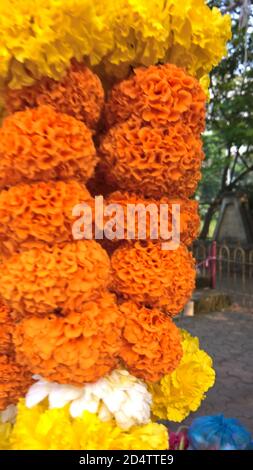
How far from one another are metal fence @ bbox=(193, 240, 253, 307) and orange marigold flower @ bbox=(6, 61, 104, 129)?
260 inches

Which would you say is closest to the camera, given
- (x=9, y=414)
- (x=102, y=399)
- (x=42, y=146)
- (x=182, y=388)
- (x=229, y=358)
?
(x=42, y=146)

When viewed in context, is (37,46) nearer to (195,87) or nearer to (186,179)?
(195,87)

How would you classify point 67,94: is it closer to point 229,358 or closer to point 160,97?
point 160,97

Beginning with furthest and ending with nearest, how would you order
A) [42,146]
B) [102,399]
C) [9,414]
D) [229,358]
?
[229,358] < [9,414] < [102,399] < [42,146]

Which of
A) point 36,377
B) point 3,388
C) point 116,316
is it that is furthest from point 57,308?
point 3,388

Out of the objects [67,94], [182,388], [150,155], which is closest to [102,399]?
[182,388]

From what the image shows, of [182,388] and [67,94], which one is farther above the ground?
[67,94]

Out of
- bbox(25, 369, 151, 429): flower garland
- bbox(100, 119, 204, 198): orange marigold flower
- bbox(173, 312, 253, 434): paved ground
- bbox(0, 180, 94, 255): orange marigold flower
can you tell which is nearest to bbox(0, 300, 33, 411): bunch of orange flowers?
bbox(25, 369, 151, 429): flower garland

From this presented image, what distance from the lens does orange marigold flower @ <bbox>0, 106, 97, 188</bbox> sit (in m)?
1.30

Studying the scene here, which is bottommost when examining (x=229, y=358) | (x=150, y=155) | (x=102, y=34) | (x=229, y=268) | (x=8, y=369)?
(x=229, y=358)

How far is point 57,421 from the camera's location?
4.34 ft

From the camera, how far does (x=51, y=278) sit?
4.32 ft

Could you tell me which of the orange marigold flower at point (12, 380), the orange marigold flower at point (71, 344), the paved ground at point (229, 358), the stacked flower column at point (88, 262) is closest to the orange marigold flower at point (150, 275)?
the stacked flower column at point (88, 262)

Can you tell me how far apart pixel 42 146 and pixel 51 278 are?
0.42 metres
